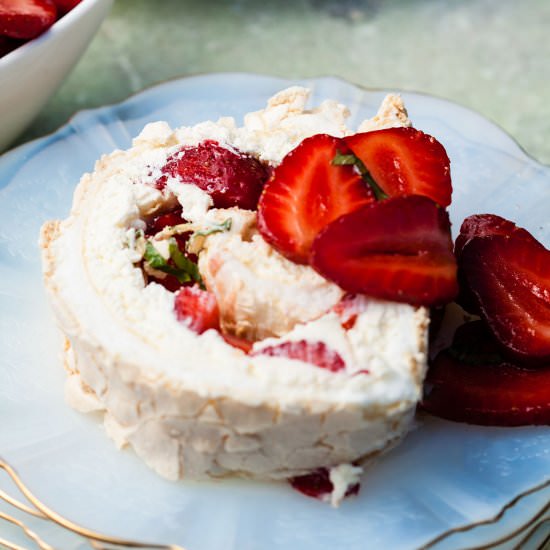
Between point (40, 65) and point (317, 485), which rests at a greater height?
point (40, 65)

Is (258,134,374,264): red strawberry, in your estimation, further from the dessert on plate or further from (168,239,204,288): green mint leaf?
(168,239,204,288): green mint leaf

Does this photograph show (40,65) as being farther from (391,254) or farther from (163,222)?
(391,254)

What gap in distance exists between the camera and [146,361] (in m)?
1.78

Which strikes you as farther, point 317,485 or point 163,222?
point 163,222

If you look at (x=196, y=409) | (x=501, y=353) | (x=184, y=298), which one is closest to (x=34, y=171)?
(x=184, y=298)

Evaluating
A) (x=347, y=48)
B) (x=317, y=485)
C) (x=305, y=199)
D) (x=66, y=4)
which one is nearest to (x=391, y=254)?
(x=305, y=199)

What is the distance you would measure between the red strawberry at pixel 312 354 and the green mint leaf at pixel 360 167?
38cm

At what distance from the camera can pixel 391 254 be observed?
184 centimetres

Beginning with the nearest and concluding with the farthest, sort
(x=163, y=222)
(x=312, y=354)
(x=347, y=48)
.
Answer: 1. (x=312, y=354)
2. (x=163, y=222)
3. (x=347, y=48)

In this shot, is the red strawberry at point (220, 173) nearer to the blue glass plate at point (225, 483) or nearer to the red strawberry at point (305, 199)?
the red strawberry at point (305, 199)

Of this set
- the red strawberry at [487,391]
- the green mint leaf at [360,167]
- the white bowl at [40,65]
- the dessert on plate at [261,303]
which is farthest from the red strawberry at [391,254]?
the white bowl at [40,65]

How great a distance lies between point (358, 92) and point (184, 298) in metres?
1.30

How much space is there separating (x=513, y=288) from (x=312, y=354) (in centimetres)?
59

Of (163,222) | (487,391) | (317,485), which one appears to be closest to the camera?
(317,485)
